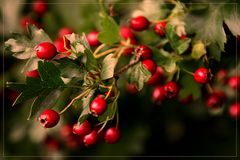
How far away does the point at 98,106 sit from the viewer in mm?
1382

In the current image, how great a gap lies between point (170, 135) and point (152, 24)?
1.40 meters

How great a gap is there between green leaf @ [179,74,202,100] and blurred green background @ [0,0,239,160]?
0.49 metres

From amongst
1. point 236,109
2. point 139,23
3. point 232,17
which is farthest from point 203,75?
point 236,109

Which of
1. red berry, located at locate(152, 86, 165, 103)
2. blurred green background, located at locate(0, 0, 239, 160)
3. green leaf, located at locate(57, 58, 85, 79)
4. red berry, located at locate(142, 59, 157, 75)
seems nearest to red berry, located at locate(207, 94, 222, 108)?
red berry, located at locate(152, 86, 165, 103)

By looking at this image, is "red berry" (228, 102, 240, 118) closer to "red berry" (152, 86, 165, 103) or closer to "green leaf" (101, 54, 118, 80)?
"red berry" (152, 86, 165, 103)

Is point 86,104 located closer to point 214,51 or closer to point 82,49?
point 82,49

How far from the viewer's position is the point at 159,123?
3.03 meters

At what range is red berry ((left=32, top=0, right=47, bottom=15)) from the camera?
2562mm

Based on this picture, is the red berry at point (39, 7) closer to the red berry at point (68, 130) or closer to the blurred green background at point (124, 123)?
the blurred green background at point (124, 123)

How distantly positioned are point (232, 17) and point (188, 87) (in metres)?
0.35

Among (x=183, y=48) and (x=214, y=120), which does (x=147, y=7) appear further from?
(x=214, y=120)

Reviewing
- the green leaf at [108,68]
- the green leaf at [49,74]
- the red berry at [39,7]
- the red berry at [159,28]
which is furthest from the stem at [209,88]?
the red berry at [39,7]

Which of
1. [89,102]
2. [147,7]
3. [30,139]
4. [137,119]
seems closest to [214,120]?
[137,119]

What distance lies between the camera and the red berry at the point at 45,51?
146cm
